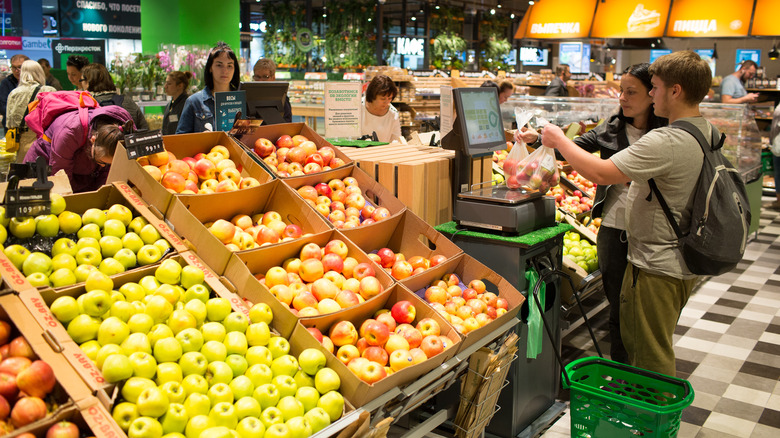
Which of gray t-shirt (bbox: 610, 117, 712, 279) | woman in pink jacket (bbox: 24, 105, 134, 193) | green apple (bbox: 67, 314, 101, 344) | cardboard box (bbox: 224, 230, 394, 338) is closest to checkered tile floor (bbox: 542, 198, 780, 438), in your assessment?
gray t-shirt (bbox: 610, 117, 712, 279)

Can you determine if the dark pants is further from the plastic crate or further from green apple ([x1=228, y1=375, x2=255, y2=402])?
green apple ([x1=228, y1=375, x2=255, y2=402])

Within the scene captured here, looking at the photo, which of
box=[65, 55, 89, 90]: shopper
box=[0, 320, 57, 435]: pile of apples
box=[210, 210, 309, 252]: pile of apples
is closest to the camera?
box=[0, 320, 57, 435]: pile of apples

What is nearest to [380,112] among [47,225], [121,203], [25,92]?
[121,203]

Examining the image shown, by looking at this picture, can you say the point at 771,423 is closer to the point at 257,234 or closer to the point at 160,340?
the point at 257,234

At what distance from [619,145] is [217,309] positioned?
2.35 meters

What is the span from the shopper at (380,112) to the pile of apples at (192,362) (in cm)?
371

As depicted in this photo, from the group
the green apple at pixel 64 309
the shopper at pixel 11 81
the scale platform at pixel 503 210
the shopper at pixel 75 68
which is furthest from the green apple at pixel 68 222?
the shopper at pixel 11 81

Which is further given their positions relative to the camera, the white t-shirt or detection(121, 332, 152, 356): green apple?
the white t-shirt

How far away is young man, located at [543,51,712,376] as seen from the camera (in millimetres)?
2592

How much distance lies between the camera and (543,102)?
27.6 ft

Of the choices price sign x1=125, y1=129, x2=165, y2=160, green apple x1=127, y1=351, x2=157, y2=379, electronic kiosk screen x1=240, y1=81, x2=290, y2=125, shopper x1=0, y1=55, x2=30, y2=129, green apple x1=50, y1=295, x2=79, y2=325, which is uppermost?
shopper x1=0, y1=55, x2=30, y2=129

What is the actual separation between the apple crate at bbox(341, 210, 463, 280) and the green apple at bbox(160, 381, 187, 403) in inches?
47.3

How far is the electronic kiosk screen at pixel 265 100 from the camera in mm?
3824

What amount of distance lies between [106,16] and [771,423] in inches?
536
